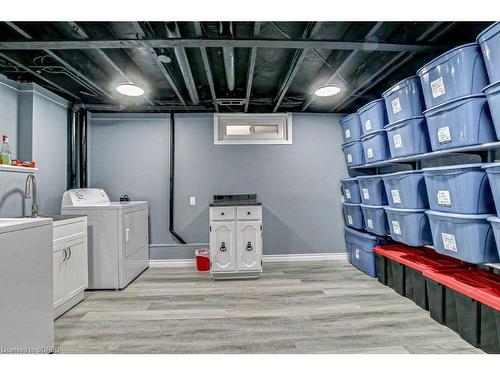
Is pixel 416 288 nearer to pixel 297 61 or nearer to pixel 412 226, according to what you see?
pixel 412 226

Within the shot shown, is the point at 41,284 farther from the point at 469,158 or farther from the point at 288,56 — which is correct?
the point at 469,158

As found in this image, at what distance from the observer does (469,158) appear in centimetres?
242

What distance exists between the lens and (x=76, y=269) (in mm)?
2752

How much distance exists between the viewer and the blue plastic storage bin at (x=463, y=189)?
186 cm

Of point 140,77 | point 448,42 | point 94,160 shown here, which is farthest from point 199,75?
point 448,42

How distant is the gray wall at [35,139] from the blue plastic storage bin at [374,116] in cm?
378

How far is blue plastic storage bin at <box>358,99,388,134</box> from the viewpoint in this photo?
3.06m

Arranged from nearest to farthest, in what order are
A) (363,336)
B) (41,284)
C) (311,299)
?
(41,284) < (363,336) < (311,299)

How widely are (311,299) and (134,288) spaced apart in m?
2.01

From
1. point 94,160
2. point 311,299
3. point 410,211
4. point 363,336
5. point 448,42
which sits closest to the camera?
point 363,336

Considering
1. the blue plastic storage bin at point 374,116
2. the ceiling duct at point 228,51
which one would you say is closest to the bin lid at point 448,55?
the blue plastic storage bin at point 374,116

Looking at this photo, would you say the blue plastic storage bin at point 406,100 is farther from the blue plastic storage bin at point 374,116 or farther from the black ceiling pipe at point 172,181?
the black ceiling pipe at point 172,181

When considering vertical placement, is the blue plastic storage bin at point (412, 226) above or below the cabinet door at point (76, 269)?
above

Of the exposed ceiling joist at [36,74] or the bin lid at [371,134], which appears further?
the bin lid at [371,134]
